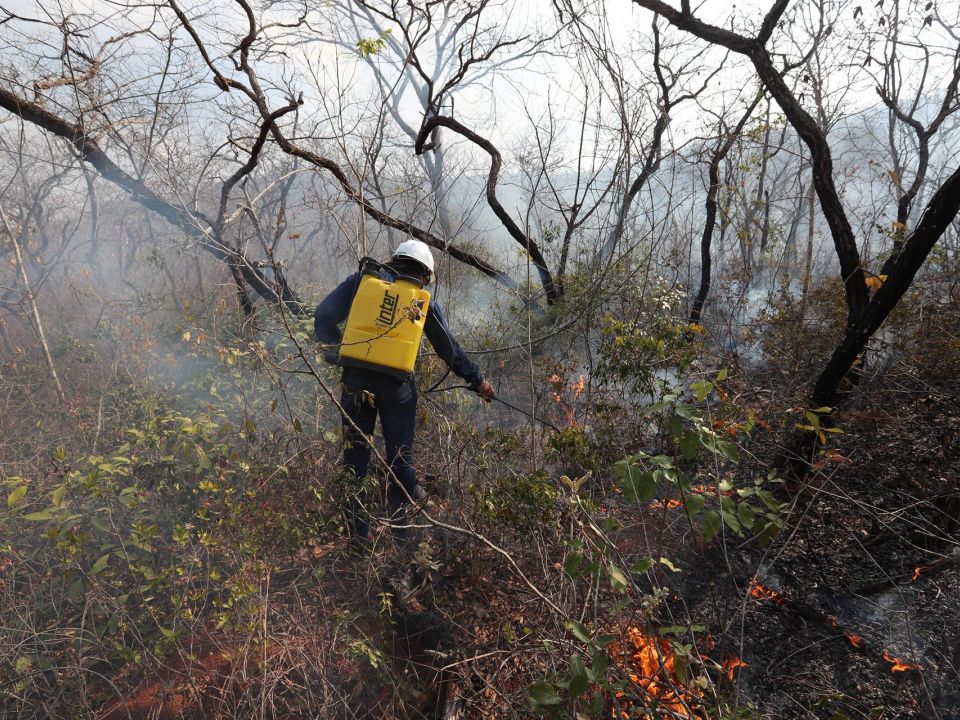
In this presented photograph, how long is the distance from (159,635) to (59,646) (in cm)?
47

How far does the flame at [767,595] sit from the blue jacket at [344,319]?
1.85m

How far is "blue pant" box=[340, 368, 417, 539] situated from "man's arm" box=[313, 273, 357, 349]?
0.24 metres

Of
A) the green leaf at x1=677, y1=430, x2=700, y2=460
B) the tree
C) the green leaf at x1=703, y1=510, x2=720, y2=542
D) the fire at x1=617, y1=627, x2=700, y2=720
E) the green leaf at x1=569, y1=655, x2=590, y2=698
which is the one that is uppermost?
the tree

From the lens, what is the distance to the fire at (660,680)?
162cm

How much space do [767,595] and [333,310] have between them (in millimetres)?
2803

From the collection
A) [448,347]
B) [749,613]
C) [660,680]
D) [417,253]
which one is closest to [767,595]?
[749,613]

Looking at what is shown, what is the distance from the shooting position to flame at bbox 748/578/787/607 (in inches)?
106

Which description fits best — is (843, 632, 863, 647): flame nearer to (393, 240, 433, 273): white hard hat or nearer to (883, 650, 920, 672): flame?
(883, 650, 920, 672): flame

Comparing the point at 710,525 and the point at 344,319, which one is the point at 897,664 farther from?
the point at 344,319

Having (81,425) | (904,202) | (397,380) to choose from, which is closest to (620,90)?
(397,380)

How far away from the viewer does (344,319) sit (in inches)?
124

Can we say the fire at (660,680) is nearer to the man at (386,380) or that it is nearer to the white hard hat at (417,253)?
the man at (386,380)

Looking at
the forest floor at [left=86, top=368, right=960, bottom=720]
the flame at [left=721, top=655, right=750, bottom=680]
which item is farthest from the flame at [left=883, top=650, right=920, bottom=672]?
the flame at [left=721, top=655, right=750, bottom=680]

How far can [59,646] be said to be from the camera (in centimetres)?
246
